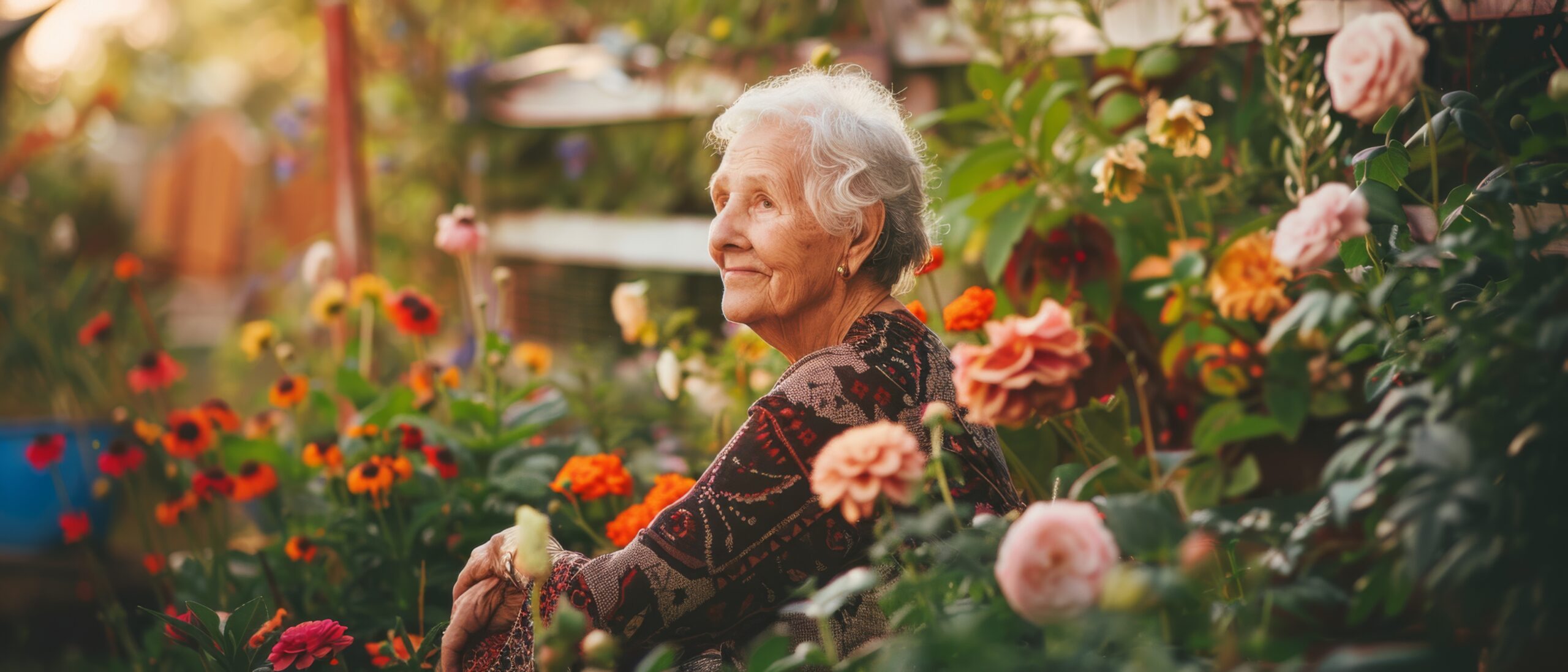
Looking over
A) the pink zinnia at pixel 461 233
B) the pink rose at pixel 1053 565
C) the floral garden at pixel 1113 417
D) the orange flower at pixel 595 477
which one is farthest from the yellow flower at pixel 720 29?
the pink rose at pixel 1053 565

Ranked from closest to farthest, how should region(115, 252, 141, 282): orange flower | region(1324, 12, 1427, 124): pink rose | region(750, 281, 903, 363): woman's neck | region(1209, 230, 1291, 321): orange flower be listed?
region(1324, 12, 1427, 124): pink rose < region(750, 281, 903, 363): woman's neck < region(1209, 230, 1291, 321): orange flower < region(115, 252, 141, 282): orange flower

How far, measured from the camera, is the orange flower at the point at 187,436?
1.97 m

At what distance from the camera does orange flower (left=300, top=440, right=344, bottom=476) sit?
6.22 feet

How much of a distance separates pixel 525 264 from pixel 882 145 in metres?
2.67

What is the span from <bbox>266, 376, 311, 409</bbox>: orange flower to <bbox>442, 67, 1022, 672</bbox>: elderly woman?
0.83m

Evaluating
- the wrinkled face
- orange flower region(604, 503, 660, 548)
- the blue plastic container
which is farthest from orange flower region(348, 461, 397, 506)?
the blue plastic container

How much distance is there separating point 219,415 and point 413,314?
47cm

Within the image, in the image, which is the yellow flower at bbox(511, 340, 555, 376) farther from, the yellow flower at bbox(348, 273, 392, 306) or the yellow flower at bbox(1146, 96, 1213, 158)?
the yellow flower at bbox(1146, 96, 1213, 158)

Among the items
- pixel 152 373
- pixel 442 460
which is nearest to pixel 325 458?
pixel 442 460

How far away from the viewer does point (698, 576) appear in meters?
1.29

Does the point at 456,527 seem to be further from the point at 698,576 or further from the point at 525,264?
the point at 525,264

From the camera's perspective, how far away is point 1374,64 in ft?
4.07

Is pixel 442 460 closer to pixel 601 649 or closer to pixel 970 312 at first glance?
pixel 970 312

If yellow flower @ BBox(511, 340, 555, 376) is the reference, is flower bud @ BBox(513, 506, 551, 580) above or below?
above
